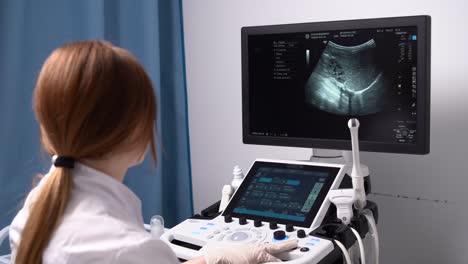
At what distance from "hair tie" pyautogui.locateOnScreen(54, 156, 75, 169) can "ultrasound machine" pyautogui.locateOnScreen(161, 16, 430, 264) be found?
0.55 metres

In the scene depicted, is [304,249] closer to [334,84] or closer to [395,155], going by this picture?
[334,84]

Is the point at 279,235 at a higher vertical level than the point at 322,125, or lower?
lower

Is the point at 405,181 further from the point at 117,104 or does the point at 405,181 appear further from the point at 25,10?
the point at 25,10

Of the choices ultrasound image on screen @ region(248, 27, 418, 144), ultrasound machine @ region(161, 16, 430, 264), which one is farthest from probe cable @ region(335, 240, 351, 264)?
ultrasound image on screen @ region(248, 27, 418, 144)

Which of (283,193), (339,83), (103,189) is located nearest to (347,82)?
(339,83)

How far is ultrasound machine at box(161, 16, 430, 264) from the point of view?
4.43 feet

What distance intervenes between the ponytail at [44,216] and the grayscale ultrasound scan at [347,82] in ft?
2.89

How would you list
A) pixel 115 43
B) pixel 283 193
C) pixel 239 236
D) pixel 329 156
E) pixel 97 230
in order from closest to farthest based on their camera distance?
pixel 97 230 < pixel 239 236 < pixel 283 193 < pixel 329 156 < pixel 115 43

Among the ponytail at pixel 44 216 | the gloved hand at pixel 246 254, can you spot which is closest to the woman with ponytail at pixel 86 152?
the ponytail at pixel 44 216

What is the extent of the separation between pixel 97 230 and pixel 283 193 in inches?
29.7

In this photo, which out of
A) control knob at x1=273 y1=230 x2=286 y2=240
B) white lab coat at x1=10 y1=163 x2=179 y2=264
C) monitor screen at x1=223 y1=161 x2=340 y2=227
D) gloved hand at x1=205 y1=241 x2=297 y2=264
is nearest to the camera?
white lab coat at x1=10 y1=163 x2=179 y2=264

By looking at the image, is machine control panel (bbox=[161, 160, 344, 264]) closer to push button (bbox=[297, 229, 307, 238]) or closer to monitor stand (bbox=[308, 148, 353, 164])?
push button (bbox=[297, 229, 307, 238])

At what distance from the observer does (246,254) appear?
3.95 ft

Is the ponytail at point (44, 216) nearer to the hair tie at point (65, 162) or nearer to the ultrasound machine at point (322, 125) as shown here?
the hair tie at point (65, 162)
